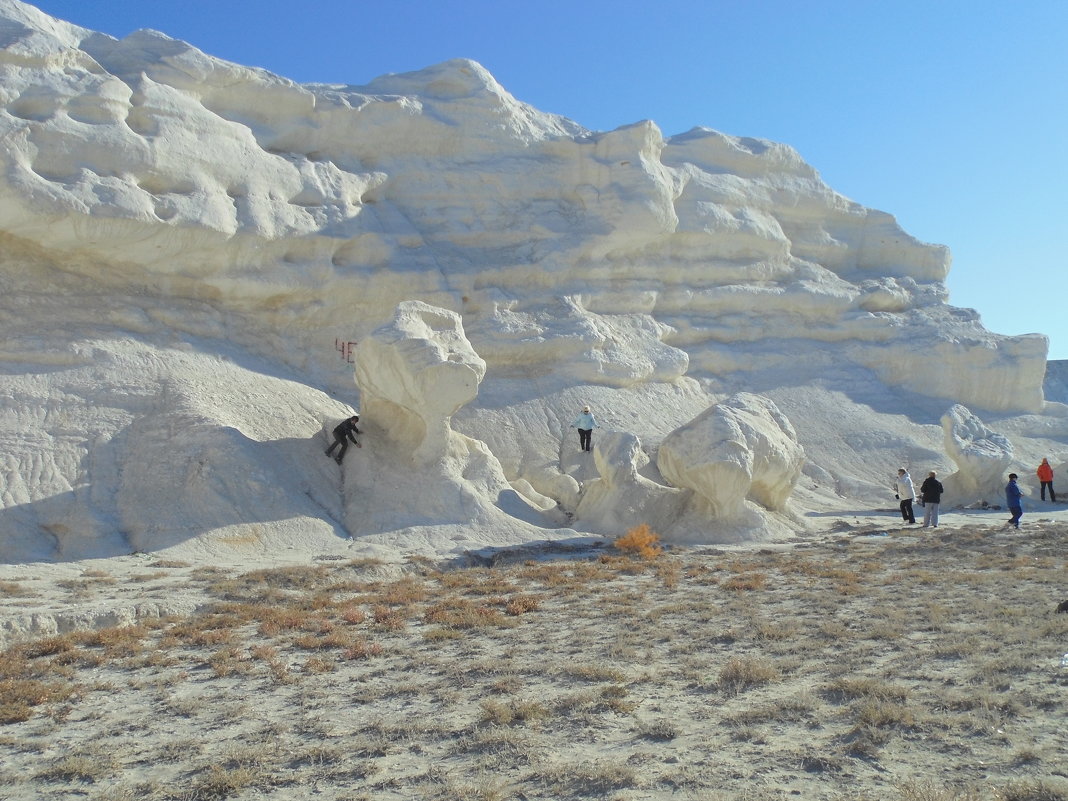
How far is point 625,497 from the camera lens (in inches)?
630

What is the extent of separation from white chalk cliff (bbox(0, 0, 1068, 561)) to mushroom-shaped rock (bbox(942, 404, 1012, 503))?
207 centimetres

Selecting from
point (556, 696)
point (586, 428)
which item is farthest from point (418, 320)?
point (556, 696)

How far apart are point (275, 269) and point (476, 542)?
29.8ft

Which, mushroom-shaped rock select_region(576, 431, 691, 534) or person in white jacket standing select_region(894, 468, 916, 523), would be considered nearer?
mushroom-shaped rock select_region(576, 431, 691, 534)

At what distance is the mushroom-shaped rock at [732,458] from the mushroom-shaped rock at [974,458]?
629cm

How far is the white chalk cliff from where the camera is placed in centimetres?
1512

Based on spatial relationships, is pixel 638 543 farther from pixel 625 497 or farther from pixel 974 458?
pixel 974 458

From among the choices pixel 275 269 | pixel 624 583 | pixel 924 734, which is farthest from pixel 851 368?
pixel 924 734

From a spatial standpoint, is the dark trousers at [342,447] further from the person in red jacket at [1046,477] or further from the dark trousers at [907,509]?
the person in red jacket at [1046,477]

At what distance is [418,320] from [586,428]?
4.89 meters

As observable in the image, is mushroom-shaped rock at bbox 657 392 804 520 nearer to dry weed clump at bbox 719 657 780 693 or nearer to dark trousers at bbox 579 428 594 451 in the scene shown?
dark trousers at bbox 579 428 594 451

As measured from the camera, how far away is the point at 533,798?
15.6 feet

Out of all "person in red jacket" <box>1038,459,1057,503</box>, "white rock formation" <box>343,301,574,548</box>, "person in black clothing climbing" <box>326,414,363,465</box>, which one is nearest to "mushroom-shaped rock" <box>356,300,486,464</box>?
"white rock formation" <box>343,301,574,548</box>

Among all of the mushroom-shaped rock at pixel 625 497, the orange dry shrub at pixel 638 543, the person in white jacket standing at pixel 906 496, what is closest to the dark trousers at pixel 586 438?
the mushroom-shaped rock at pixel 625 497
